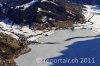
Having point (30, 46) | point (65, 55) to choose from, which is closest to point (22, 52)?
point (30, 46)

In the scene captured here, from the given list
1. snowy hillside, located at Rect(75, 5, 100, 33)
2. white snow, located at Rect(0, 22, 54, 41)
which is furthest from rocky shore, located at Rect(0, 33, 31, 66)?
snowy hillside, located at Rect(75, 5, 100, 33)

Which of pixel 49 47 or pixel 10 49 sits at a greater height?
pixel 10 49

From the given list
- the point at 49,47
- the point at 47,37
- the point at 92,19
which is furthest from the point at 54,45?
the point at 92,19

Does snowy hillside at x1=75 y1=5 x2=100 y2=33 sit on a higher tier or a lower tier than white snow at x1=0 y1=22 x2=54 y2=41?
lower

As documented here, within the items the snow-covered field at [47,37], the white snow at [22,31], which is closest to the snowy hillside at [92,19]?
the snow-covered field at [47,37]

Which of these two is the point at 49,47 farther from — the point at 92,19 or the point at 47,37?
the point at 92,19

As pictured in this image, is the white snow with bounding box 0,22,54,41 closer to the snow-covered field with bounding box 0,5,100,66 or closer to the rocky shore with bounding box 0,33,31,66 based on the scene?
the snow-covered field with bounding box 0,5,100,66

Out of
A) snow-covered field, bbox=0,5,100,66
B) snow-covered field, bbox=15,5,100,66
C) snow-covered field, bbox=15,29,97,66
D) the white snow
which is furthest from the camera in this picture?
the white snow

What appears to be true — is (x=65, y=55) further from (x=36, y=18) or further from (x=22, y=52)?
(x=36, y=18)

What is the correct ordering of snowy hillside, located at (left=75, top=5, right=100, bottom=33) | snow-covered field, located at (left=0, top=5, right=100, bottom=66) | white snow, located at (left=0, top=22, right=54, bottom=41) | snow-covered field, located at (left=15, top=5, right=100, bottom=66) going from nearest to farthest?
1. snow-covered field, located at (left=15, top=5, right=100, bottom=66)
2. snow-covered field, located at (left=0, top=5, right=100, bottom=66)
3. white snow, located at (left=0, top=22, right=54, bottom=41)
4. snowy hillside, located at (left=75, top=5, right=100, bottom=33)

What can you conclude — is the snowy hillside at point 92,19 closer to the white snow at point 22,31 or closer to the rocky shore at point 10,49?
the white snow at point 22,31

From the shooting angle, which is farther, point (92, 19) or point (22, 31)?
point (92, 19)
